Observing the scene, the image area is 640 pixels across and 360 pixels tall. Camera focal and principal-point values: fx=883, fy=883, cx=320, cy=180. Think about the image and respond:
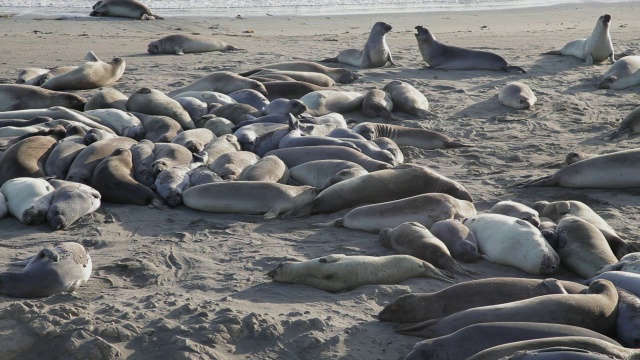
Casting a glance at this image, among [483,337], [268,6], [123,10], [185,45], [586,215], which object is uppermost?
[483,337]

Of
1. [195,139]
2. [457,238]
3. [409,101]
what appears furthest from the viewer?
[409,101]

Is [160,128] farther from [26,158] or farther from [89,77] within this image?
[89,77]

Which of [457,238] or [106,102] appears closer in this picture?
[457,238]

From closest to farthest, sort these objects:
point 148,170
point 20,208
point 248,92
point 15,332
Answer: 1. point 15,332
2. point 20,208
3. point 148,170
4. point 248,92

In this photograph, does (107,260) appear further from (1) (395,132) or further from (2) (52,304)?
(1) (395,132)

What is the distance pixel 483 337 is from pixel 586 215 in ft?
7.37

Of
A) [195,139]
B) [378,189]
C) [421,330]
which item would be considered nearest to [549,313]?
[421,330]

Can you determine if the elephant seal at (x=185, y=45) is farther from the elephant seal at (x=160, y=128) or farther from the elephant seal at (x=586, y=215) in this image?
the elephant seal at (x=586, y=215)

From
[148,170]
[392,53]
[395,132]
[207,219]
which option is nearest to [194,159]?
[148,170]

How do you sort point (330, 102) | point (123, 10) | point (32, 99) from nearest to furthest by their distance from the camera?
1. point (32, 99)
2. point (330, 102)
3. point (123, 10)

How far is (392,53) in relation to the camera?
12539 mm

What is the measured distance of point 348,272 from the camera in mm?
4445

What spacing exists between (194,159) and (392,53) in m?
6.62

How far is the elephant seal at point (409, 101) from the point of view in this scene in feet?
28.6
